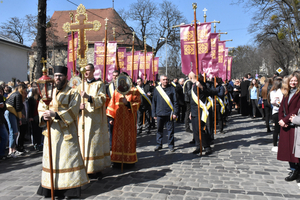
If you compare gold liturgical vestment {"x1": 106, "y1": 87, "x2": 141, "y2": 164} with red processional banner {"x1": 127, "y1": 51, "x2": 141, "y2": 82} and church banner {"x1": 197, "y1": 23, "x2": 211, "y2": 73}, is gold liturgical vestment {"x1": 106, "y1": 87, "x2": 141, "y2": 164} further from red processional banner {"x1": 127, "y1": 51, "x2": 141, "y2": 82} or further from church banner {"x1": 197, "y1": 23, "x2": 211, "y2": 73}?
red processional banner {"x1": 127, "y1": 51, "x2": 141, "y2": 82}

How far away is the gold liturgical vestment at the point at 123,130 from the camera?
594 cm

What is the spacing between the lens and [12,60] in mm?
27625

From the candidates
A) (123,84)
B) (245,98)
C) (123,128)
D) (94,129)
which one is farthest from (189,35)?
(245,98)

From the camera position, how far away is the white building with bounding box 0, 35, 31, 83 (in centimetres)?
→ 2623

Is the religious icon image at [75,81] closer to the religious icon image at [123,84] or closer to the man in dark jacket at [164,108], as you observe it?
the religious icon image at [123,84]

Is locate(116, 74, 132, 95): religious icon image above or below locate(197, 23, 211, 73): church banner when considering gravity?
below

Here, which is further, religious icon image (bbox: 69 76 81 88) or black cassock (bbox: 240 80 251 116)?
black cassock (bbox: 240 80 251 116)

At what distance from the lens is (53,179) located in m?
4.03

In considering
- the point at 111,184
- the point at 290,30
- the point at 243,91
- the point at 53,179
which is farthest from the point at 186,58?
the point at 290,30

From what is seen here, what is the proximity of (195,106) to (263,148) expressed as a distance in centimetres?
232

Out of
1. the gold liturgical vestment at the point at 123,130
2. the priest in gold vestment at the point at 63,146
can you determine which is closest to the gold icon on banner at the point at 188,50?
the gold liturgical vestment at the point at 123,130

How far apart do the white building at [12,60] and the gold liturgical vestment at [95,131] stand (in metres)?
24.2

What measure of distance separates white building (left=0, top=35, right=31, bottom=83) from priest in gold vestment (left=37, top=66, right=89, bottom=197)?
2493 cm

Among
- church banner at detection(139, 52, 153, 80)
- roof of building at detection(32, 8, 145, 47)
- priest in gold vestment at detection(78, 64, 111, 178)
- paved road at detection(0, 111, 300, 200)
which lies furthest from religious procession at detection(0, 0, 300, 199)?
roof of building at detection(32, 8, 145, 47)
